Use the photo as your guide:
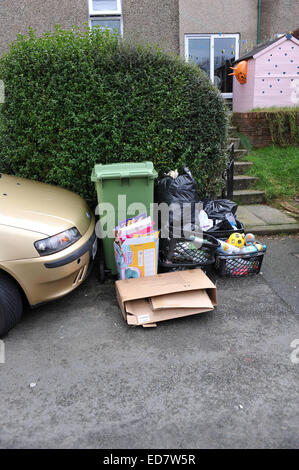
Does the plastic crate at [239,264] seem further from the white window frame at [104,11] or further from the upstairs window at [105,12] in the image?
the white window frame at [104,11]

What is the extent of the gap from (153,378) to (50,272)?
1.15 m

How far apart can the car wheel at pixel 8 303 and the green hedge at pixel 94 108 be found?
205 cm

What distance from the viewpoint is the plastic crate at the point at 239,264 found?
3850 mm

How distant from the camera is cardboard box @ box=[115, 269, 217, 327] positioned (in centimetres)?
308

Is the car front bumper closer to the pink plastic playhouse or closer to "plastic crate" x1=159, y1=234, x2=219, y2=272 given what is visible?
"plastic crate" x1=159, y1=234, x2=219, y2=272

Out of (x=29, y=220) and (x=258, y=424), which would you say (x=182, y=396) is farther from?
(x=29, y=220)

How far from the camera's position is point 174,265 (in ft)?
12.2

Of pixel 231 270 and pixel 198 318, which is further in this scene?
pixel 231 270

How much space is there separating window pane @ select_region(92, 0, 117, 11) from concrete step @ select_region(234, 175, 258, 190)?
6.03m

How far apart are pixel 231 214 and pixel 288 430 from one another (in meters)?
2.67

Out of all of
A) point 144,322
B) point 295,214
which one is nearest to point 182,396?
point 144,322

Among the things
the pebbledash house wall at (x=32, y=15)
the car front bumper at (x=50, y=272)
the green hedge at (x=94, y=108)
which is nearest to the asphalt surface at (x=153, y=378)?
the car front bumper at (x=50, y=272)

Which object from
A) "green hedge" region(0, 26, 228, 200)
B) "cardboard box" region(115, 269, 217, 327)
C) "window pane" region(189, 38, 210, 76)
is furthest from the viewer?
"window pane" region(189, 38, 210, 76)

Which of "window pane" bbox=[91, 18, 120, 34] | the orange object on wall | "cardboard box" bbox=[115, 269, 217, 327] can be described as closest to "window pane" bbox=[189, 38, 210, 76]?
"window pane" bbox=[91, 18, 120, 34]
